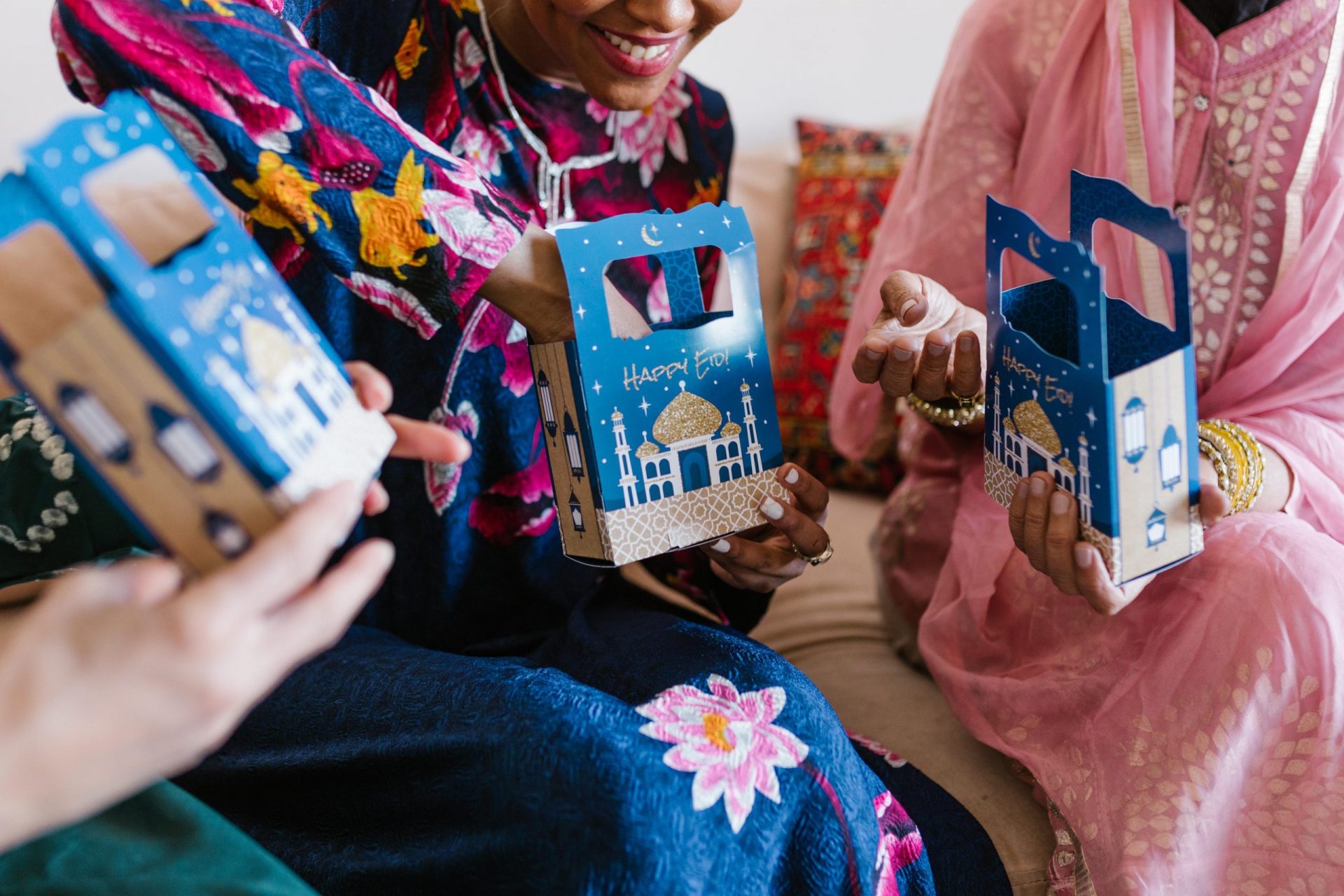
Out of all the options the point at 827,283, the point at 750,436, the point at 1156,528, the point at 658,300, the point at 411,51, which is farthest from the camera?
the point at 827,283

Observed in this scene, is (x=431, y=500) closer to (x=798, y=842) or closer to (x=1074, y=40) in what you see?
(x=798, y=842)

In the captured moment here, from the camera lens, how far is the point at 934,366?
778 millimetres

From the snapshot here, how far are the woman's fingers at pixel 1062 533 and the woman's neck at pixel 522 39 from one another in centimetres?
54

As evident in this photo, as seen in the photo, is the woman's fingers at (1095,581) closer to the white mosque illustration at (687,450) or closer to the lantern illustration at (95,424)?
the white mosque illustration at (687,450)

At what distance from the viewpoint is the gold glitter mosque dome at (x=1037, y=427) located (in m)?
0.67

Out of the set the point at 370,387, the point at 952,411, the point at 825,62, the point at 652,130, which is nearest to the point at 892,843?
the point at 952,411

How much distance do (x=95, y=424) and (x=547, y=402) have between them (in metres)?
0.34

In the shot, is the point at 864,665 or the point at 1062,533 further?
Result: the point at 864,665

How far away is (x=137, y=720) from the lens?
40 cm

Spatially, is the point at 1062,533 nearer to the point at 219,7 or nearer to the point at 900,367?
the point at 900,367

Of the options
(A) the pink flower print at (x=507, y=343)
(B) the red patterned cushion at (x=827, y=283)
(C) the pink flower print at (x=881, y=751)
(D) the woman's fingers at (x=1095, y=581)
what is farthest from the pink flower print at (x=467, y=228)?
(B) the red patterned cushion at (x=827, y=283)

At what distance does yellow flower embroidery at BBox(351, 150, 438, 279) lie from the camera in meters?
0.63

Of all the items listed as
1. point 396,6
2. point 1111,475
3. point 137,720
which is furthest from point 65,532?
point 1111,475

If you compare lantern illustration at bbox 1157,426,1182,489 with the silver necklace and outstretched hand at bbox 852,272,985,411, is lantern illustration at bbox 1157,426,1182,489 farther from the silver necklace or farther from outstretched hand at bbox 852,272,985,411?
the silver necklace
